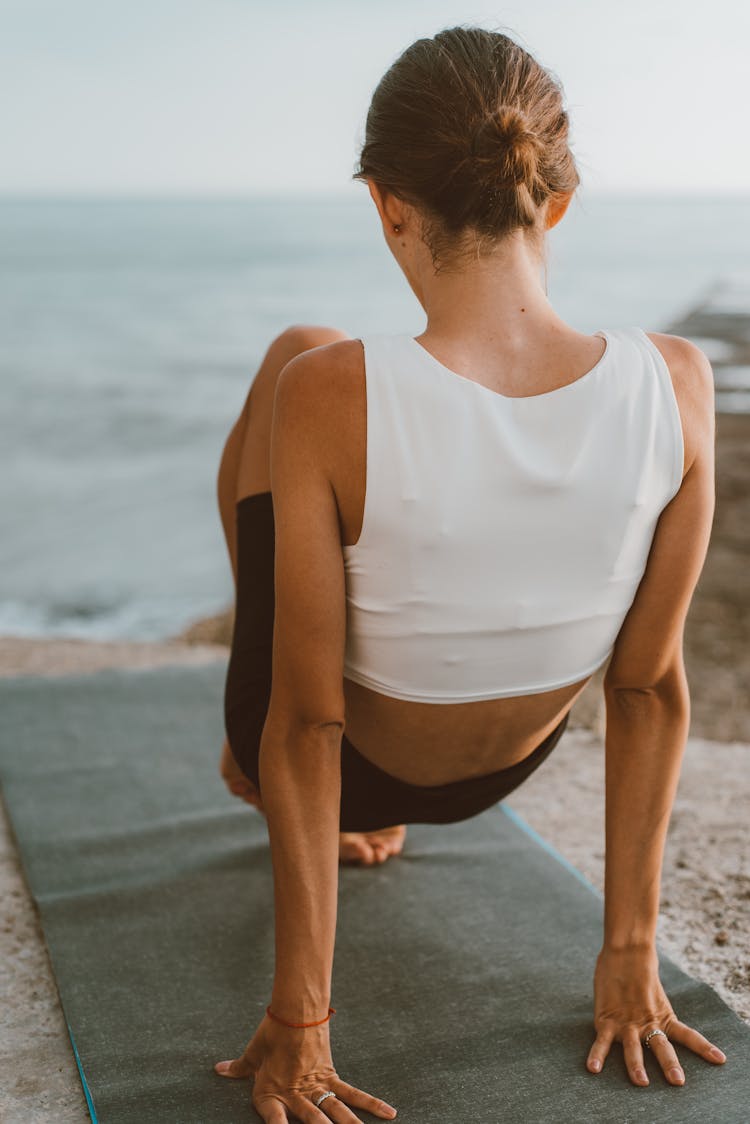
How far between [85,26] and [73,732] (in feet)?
97.8

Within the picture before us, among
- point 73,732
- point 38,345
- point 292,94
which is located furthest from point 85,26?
point 73,732

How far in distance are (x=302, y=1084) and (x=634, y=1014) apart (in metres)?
0.43

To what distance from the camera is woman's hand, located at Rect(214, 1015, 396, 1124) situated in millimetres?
1169

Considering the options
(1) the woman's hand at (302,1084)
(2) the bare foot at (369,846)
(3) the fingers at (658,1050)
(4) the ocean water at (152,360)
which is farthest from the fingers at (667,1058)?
(4) the ocean water at (152,360)

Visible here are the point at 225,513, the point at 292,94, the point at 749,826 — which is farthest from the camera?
the point at 292,94

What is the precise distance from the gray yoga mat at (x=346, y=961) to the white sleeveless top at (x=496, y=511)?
1.62 feet

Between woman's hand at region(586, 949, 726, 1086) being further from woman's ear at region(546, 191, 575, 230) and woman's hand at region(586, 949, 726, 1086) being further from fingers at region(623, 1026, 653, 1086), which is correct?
woman's ear at region(546, 191, 575, 230)

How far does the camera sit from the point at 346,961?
1.58 m

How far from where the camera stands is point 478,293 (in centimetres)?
109

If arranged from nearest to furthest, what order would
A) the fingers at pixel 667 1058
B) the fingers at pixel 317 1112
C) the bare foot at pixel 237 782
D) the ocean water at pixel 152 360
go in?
the fingers at pixel 317 1112 → the fingers at pixel 667 1058 → the bare foot at pixel 237 782 → the ocean water at pixel 152 360

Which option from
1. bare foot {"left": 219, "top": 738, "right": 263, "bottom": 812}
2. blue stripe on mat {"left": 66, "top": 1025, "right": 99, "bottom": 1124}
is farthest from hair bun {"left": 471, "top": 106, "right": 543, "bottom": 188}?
blue stripe on mat {"left": 66, "top": 1025, "right": 99, "bottom": 1124}

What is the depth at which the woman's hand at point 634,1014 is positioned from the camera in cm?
131

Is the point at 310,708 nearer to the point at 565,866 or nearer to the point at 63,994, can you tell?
the point at 63,994

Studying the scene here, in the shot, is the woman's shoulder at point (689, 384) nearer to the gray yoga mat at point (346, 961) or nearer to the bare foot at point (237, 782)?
the gray yoga mat at point (346, 961)
